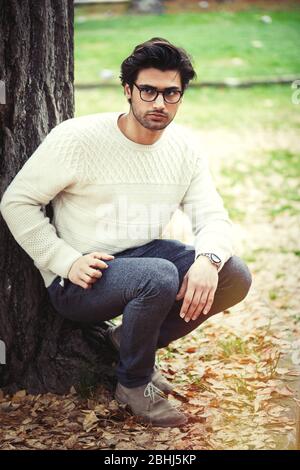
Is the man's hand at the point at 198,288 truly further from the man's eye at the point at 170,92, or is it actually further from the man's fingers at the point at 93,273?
the man's eye at the point at 170,92

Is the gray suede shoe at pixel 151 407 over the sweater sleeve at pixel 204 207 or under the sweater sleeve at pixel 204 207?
under

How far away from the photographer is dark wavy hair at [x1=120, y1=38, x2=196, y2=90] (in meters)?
2.78

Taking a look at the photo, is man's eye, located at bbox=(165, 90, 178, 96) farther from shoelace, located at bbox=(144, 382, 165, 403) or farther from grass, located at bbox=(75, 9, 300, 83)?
grass, located at bbox=(75, 9, 300, 83)

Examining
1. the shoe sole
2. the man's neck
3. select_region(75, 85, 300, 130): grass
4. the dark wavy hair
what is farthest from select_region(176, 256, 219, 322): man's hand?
select_region(75, 85, 300, 130): grass

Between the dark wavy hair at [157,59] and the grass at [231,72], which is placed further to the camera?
the grass at [231,72]

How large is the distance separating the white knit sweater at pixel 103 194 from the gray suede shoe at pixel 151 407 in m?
0.58

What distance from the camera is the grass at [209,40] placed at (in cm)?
1327

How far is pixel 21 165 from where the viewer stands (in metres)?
2.89

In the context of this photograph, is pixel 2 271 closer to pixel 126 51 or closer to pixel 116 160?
pixel 116 160

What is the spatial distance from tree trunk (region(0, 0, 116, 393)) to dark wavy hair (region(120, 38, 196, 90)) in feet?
1.13

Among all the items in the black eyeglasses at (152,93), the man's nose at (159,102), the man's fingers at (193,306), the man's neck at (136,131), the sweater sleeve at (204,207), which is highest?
the black eyeglasses at (152,93)

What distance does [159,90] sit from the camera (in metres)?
2.81

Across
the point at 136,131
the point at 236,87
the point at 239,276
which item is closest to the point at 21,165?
the point at 136,131

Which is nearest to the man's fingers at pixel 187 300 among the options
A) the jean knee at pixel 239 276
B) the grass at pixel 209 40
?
the jean knee at pixel 239 276
